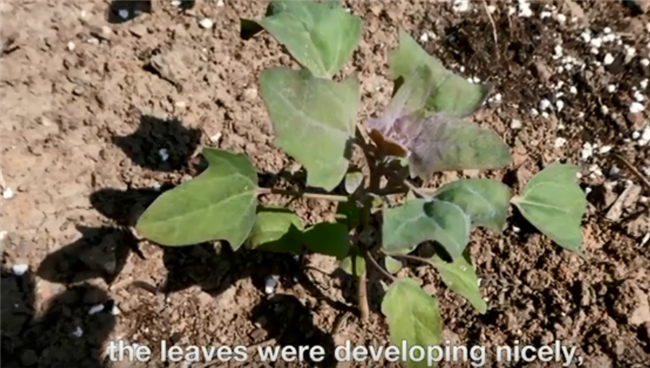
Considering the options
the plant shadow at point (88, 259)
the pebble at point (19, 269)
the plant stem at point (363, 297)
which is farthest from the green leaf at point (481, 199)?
the pebble at point (19, 269)

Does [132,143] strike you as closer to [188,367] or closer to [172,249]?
[172,249]

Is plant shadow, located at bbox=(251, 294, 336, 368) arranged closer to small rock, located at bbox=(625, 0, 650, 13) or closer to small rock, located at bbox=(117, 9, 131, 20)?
small rock, located at bbox=(117, 9, 131, 20)

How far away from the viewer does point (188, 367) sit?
1.91m

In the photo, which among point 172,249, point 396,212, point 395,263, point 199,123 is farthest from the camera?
point 199,123

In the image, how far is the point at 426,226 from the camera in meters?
1.40

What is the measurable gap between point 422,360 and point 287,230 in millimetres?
357

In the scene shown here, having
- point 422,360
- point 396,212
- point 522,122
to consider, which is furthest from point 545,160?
point 396,212

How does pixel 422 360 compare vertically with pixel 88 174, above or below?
above

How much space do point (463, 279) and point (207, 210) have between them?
21.3 inches

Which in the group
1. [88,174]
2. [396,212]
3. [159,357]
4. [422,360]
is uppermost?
[396,212]

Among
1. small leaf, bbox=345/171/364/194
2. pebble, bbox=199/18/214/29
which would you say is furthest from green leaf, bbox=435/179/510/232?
pebble, bbox=199/18/214/29

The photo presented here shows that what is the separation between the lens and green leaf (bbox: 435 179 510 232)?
144 cm

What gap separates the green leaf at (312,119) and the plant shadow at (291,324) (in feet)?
2.02

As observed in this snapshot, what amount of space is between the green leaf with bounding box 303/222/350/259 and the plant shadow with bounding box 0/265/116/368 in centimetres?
52
